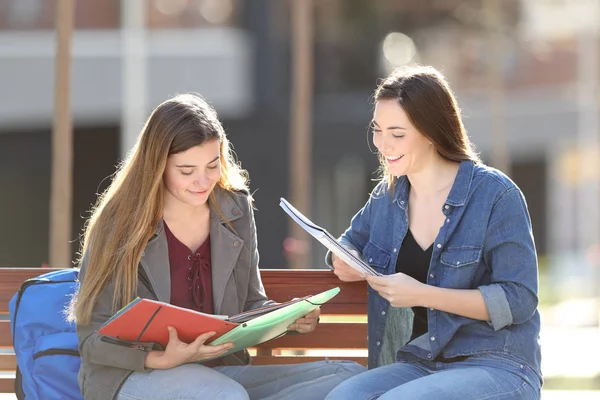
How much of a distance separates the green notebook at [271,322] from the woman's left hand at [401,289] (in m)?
0.15

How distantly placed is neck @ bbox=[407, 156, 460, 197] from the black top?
0.17 meters

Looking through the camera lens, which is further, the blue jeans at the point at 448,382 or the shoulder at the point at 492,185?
the shoulder at the point at 492,185

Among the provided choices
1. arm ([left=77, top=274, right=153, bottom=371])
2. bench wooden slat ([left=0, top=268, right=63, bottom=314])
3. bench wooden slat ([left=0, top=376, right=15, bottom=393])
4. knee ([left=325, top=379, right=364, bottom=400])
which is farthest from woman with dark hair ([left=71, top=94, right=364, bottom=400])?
bench wooden slat ([left=0, top=376, right=15, bottom=393])

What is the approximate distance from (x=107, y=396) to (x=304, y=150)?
5062 mm

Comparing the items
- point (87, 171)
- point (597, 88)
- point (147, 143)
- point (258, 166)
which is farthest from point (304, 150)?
point (597, 88)

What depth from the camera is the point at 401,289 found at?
341 cm

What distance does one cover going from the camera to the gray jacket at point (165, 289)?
3449 mm

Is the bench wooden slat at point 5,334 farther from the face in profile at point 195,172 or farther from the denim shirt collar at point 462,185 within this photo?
the denim shirt collar at point 462,185

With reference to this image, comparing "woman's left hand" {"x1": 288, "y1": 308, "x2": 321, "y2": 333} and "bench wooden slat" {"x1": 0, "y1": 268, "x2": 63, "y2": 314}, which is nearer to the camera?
"woman's left hand" {"x1": 288, "y1": 308, "x2": 321, "y2": 333}

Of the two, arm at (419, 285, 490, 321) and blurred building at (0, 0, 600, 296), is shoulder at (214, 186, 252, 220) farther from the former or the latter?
blurred building at (0, 0, 600, 296)

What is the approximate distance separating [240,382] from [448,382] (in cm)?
79

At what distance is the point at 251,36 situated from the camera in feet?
48.6

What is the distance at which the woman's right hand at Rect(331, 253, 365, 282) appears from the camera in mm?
3965

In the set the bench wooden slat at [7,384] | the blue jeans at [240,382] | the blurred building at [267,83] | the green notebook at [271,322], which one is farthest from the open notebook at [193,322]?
the blurred building at [267,83]
